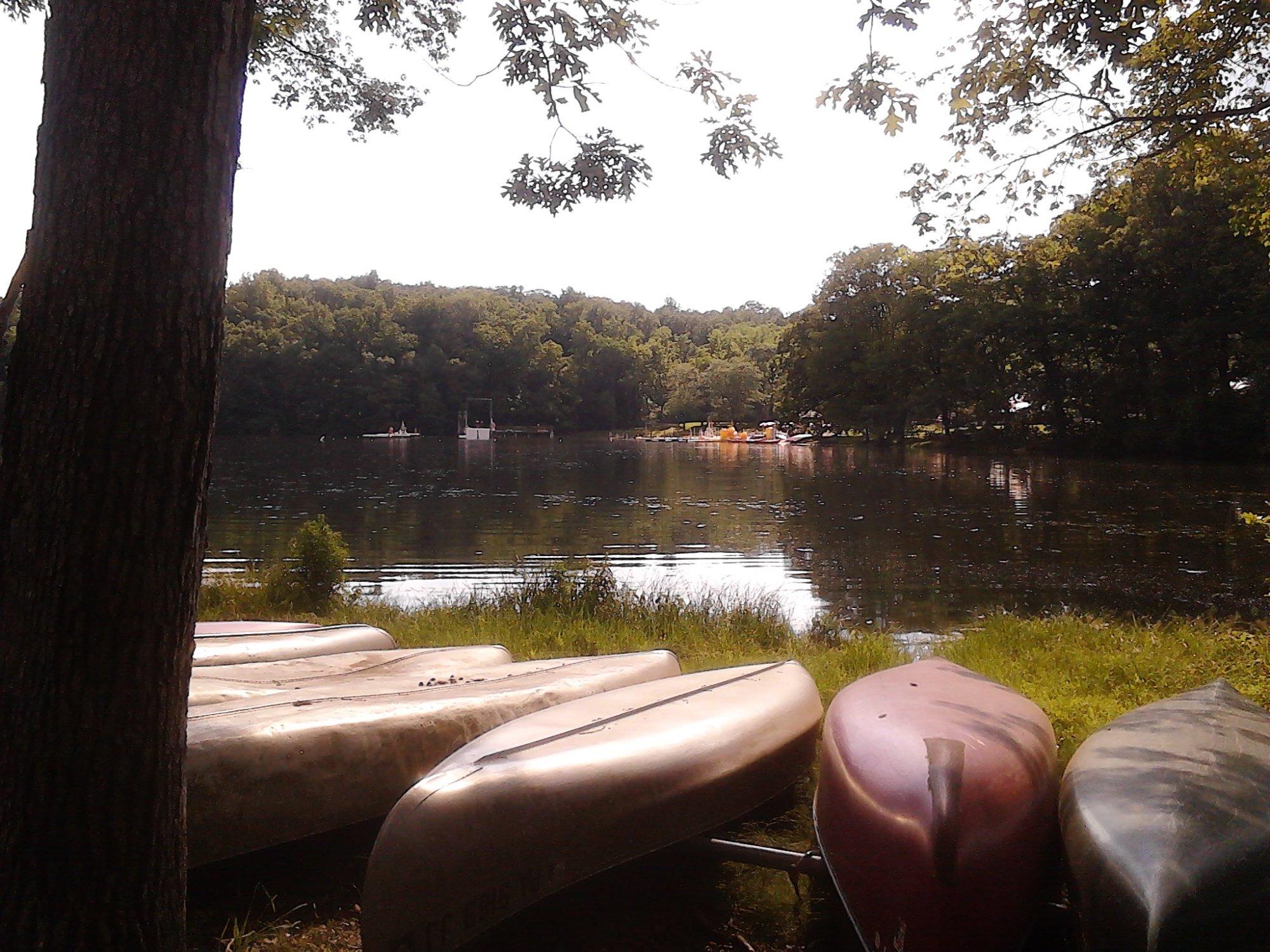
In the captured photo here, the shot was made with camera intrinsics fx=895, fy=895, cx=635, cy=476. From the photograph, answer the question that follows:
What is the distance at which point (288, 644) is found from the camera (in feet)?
18.1

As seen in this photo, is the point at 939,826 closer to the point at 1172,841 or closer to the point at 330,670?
the point at 1172,841

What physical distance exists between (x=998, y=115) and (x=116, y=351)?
21.2ft

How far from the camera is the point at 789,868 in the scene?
10.3 feet

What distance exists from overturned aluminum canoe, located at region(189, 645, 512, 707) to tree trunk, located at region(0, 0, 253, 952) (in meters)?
1.85

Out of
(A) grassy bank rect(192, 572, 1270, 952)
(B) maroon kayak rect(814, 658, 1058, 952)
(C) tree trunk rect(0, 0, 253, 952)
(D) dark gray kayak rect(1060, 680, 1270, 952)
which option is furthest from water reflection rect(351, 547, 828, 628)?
(C) tree trunk rect(0, 0, 253, 952)

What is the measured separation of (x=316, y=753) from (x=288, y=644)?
2.55m

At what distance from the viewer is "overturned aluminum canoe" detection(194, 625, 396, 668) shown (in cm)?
521

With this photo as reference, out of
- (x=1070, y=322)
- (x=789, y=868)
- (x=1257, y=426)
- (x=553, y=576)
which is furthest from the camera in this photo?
(x=1070, y=322)

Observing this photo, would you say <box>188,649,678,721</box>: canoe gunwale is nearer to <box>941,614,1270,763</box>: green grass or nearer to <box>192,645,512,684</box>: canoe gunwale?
<box>192,645,512,684</box>: canoe gunwale

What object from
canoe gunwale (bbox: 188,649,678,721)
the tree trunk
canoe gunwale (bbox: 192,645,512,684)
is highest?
the tree trunk

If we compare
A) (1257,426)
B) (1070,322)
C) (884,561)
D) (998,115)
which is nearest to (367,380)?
(1070,322)

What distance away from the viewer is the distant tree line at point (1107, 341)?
122 feet

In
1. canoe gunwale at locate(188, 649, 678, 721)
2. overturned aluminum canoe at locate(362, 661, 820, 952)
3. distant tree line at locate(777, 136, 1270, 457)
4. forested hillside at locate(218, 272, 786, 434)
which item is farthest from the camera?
forested hillside at locate(218, 272, 786, 434)

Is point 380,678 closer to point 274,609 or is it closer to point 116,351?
point 116,351
